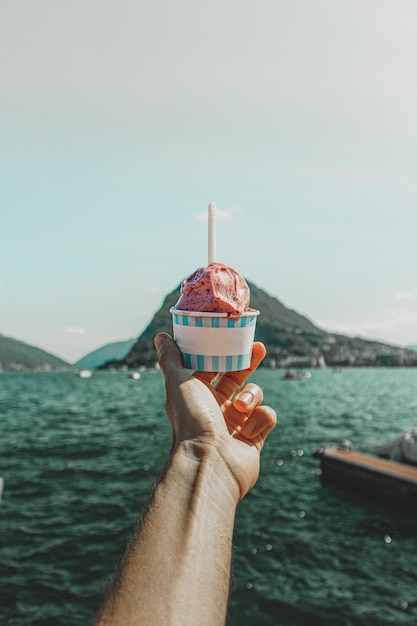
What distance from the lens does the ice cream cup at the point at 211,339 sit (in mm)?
3320

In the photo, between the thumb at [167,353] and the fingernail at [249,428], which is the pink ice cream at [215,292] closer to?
the thumb at [167,353]

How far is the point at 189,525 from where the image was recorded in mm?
1839

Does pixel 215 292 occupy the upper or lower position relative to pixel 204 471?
upper

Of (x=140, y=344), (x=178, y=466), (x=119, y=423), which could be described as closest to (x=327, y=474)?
(x=178, y=466)

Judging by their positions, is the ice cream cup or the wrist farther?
the ice cream cup

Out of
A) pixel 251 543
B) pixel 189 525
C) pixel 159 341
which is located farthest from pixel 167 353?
pixel 251 543

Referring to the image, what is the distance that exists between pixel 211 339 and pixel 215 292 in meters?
0.35

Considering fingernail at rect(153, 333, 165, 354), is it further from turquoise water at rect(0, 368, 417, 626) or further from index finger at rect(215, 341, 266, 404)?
turquoise water at rect(0, 368, 417, 626)

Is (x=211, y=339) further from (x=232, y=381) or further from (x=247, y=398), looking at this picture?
(x=247, y=398)

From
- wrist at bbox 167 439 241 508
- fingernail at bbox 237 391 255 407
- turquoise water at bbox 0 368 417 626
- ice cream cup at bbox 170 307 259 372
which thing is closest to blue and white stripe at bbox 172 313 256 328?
ice cream cup at bbox 170 307 259 372

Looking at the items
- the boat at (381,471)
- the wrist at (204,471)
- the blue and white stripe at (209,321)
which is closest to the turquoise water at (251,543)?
the boat at (381,471)

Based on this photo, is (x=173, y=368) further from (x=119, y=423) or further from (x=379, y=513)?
(x=119, y=423)

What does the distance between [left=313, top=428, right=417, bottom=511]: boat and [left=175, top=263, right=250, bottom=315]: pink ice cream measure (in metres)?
12.5

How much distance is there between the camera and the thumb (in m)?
2.96
